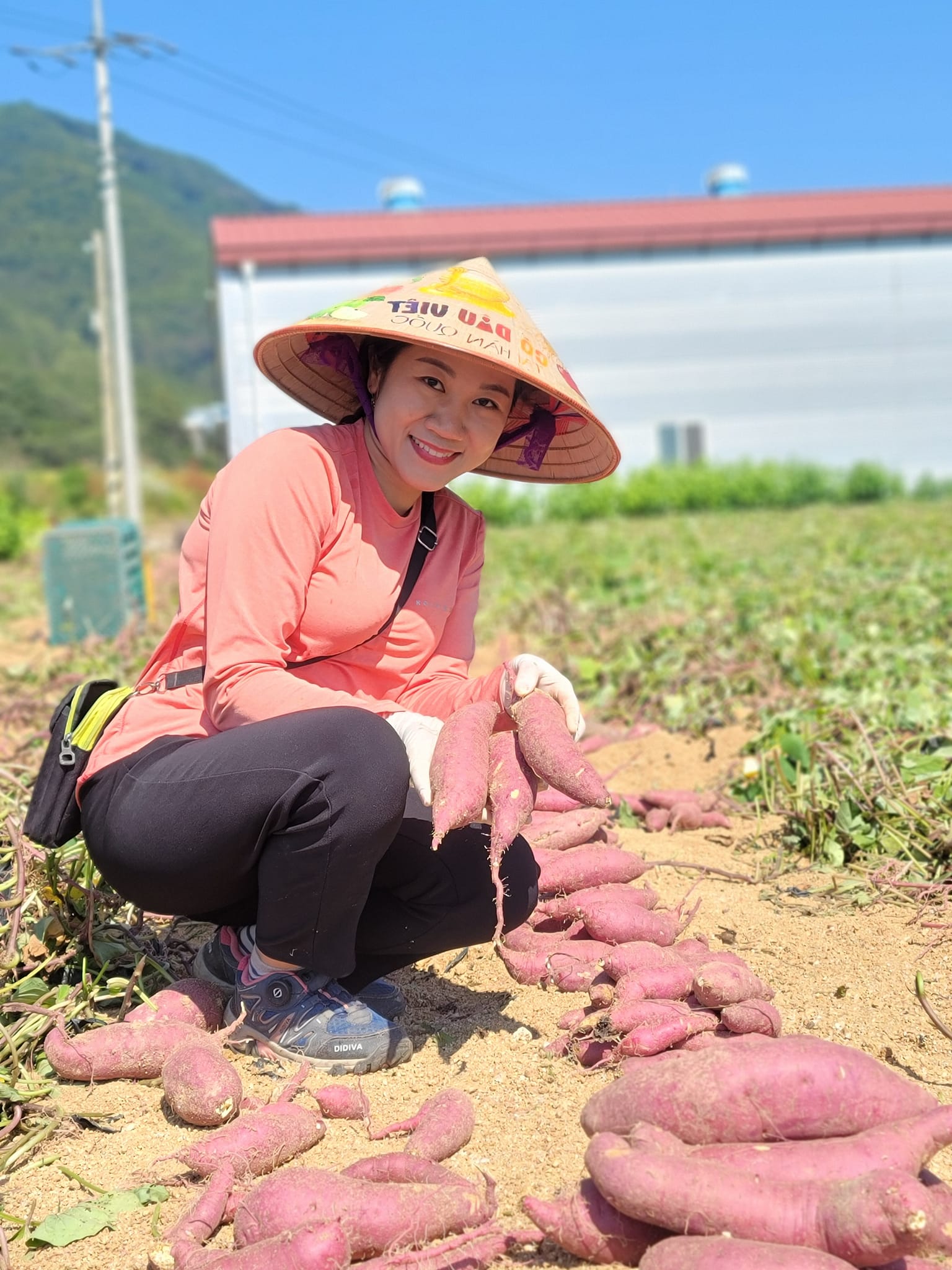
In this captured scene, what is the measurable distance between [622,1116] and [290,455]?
4.44 feet

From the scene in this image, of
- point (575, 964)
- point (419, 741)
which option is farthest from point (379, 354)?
point (575, 964)

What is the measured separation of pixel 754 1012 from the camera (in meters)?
2.08

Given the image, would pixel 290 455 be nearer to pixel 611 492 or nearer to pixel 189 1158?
pixel 189 1158

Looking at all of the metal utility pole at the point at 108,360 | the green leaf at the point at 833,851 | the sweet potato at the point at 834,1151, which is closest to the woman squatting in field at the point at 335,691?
the sweet potato at the point at 834,1151

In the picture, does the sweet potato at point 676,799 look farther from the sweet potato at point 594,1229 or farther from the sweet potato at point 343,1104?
the sweet potato at point 594,1229

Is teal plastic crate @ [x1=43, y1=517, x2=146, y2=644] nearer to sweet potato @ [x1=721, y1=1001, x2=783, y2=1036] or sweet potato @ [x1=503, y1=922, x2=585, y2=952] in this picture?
sweet potato @ [x1=503, y1=922, x2=585, y2=952]

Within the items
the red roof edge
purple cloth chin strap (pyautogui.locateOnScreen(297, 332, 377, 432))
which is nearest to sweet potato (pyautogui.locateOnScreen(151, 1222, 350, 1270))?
purple cloth chin strap (pyautogui.locateOnScreen(297, 332, 377, 432))

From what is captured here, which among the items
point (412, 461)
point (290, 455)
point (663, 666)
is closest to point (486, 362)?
point (412, 461)

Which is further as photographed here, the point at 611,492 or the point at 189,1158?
the point at 611,492

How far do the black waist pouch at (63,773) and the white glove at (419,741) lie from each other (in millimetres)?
586

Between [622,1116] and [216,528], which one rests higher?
[216,528]

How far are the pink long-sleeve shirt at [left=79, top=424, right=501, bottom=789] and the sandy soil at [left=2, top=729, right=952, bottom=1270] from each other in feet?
2.07

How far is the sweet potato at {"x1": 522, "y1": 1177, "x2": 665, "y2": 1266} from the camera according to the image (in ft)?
5.25

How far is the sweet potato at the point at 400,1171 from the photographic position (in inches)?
70.2
